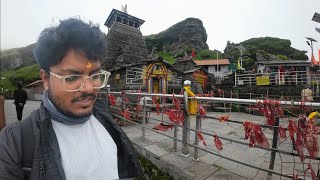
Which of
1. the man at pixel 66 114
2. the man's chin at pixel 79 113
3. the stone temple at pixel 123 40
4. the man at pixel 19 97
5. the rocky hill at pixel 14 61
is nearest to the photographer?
the man at pixel 66 114

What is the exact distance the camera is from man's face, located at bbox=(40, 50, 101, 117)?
115 centimetres

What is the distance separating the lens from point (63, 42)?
1121mm

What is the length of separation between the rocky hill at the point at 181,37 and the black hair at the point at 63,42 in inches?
2545

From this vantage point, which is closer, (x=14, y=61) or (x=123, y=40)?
(x=123, y=40)

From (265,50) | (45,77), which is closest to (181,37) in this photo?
(265,50)

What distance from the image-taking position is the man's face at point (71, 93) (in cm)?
115

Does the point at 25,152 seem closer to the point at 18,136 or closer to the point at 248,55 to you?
the point at 18,136

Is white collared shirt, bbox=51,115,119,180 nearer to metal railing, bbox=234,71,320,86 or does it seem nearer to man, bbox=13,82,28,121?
man, bbox=13,82,28,121

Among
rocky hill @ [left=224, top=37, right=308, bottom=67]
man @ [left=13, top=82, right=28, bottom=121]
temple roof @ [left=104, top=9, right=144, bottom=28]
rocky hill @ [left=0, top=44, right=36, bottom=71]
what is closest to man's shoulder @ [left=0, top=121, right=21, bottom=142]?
man @ [left=13, top=82, right=28, bottom=121]

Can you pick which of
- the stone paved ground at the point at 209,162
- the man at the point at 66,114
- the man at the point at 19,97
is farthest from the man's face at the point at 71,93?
the man at the point at 19,97

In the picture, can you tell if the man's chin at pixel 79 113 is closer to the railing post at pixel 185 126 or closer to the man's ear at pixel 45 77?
the man's ear at pixel 45 77

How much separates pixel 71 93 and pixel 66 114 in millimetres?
142

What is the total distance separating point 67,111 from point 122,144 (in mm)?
537

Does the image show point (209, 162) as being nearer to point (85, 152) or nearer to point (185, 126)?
point (185, 126)
